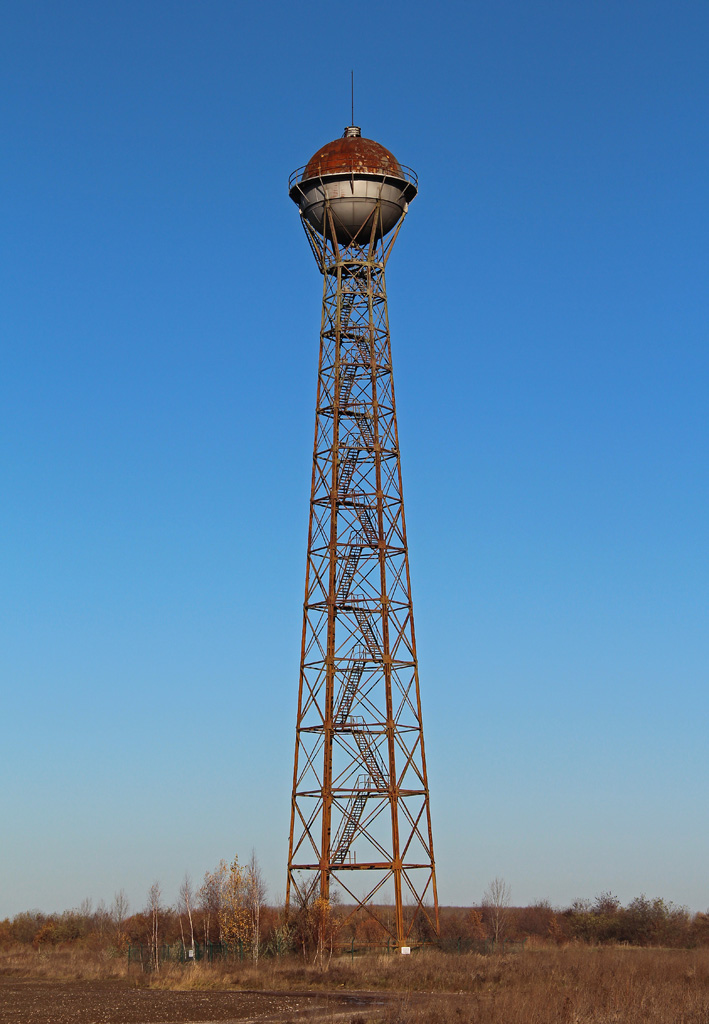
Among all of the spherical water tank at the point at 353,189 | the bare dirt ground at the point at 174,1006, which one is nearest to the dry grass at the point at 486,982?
the bare dirt ground at the point at 174,1006

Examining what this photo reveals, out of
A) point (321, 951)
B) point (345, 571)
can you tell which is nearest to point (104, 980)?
point (321, 951)

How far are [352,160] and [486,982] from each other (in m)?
30.5

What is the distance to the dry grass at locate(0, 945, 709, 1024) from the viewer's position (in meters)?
23.9

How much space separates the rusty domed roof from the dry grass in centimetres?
2951

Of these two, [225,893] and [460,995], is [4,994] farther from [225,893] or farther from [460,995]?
[460,995]

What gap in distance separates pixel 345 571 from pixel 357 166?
53.1 ft

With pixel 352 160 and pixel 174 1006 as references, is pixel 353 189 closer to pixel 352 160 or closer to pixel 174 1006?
pixel 352 160

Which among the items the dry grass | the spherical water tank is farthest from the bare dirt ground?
the spherical water tank

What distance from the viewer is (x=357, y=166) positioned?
152ft

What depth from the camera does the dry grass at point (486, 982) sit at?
2389 centimetres

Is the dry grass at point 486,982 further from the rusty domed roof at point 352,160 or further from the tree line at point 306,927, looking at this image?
the rusty domed roof at point 352,160

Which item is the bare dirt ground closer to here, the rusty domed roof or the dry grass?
the dry grass

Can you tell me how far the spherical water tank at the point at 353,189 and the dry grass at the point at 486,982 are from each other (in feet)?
90.8

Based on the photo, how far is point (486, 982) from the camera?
3497 cm
